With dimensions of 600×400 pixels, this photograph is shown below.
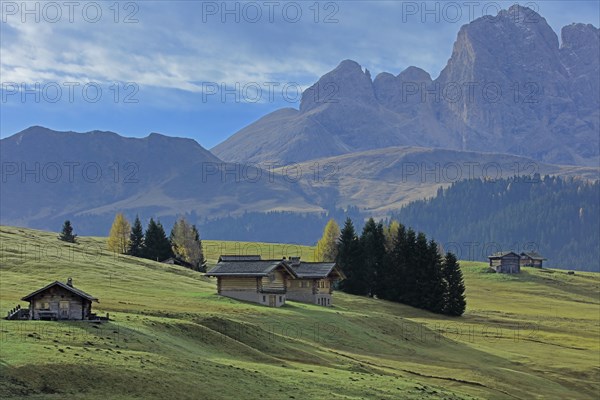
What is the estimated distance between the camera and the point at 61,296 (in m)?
60.0

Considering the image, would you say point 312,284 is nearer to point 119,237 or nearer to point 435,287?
point 435,287

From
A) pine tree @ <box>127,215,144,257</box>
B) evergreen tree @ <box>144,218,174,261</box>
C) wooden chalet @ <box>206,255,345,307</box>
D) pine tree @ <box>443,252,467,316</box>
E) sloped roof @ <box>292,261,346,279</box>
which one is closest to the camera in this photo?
wooden chalet @ <box>206,255,345,307</box>

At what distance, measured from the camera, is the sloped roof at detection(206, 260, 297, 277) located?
100812 mm

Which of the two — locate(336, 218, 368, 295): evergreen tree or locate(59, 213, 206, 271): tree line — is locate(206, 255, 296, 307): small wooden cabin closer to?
locate(336, 218, 368, 295): evergreen tree

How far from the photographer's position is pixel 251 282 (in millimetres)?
100938

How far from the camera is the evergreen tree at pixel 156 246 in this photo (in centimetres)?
15975

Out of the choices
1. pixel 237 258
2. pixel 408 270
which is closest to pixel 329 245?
pixel 408 270

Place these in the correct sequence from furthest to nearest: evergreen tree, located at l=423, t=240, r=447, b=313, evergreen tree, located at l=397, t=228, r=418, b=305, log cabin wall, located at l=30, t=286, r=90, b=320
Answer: evergreen tree, located at l=397, t=228, r=418, b=305, evergreen tree, located at l=423, t=240, r=447, b=313, log cabin wall, located at l=30, t=286, r=90, b=320

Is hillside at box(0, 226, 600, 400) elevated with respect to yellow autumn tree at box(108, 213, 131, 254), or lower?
lower

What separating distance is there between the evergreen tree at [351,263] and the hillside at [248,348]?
9789 mm

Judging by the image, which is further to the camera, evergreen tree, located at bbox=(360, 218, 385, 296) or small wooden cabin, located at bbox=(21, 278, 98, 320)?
evergreen tree, located at bbox=(360, 218, 385, 296)

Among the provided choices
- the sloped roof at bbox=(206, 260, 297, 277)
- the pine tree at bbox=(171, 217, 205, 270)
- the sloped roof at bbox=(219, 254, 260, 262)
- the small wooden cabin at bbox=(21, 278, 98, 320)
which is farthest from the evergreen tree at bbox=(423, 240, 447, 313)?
the small wooden cabin at bbox=(21, 278, 98, 320)

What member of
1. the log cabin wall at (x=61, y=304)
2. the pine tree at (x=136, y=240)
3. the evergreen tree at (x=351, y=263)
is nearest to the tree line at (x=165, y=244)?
the pine tree at (x=136, y=240)

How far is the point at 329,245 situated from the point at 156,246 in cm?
3596
